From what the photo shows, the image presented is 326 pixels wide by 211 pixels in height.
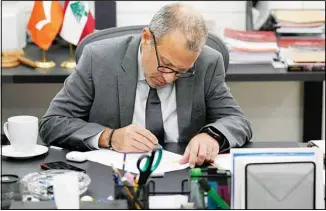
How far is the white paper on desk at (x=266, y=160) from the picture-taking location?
1308mm

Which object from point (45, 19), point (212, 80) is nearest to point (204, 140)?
point (212, 80)

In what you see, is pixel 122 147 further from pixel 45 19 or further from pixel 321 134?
pixel 321 134

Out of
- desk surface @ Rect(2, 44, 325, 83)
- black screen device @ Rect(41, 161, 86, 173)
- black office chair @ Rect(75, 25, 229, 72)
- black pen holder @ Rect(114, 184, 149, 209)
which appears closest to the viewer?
black pen holder @ Rect(114, 184, 149, 209)

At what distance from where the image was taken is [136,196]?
1282mm

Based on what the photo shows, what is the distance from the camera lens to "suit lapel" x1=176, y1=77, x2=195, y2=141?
209cm

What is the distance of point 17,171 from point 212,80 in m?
0.73

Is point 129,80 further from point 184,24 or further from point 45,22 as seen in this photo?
point 45,22

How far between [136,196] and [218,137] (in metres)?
0.68

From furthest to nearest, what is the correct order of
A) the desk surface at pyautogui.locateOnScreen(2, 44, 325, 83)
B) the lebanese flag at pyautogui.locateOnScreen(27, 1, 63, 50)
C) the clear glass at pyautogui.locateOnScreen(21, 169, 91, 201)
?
the lebanese flag at pyautogui.locateOnScreen(27, 1, 63, 50), the desk surface at pyautogui.locateOnScreen(2, 44, 325, 83), the clear glass at pyautogui.locateOnScreen(21, 169, 91, 201)

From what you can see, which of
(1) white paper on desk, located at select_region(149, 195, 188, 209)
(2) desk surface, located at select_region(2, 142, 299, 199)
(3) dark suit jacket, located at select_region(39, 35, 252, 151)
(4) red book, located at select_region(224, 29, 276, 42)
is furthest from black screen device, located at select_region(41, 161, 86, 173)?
(4) red book, located at select_region(224, 29, 276, 42)

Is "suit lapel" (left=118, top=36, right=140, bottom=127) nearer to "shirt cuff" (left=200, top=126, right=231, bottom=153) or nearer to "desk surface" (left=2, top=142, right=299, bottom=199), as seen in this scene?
"desk surface" (left=2, top=142, right=299, bottom=199)

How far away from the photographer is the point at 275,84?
3527 millimetres

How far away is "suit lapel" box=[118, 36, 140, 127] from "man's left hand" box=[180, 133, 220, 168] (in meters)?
0.32

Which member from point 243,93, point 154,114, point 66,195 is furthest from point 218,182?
point 243,93
